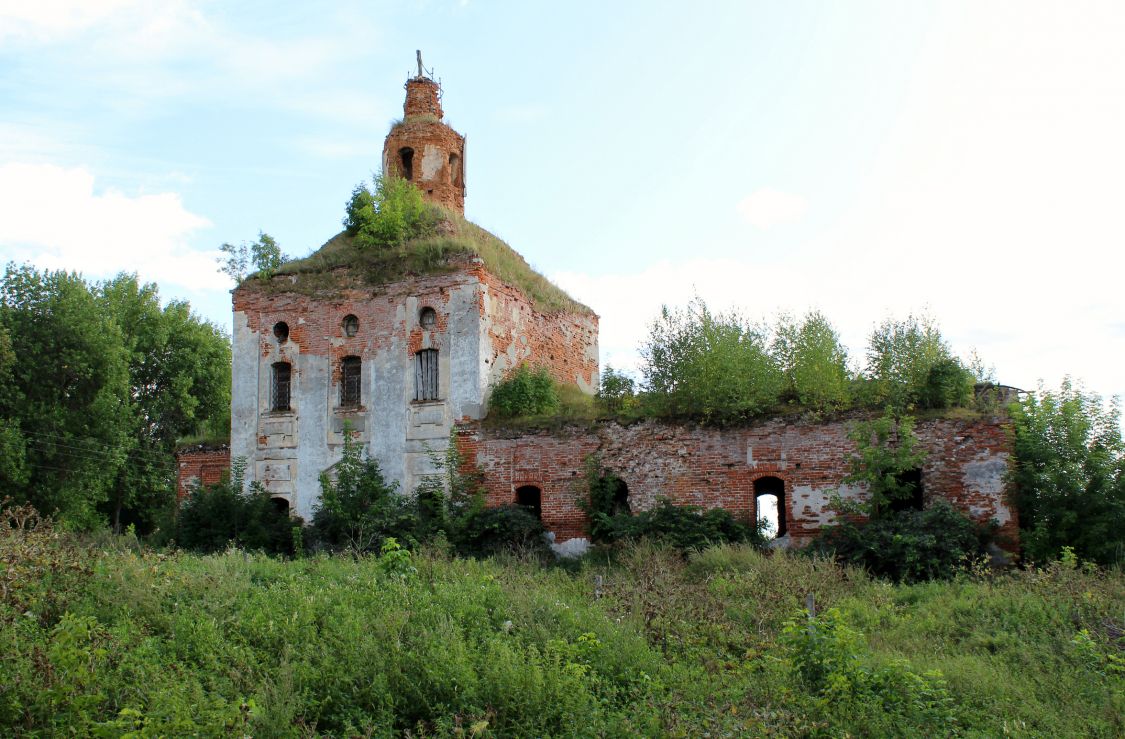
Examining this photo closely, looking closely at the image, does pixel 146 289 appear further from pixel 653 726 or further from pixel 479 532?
pixel 653 726

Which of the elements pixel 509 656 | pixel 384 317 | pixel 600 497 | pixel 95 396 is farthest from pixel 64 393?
pixel 509 656

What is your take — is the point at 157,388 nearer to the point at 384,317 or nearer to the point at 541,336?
the point at 384,317

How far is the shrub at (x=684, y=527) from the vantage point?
1805 centimetres

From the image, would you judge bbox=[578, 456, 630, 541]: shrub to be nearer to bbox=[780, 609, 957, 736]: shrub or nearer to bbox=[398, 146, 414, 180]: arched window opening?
bbox=[780, 609, 957, 736]: shrub

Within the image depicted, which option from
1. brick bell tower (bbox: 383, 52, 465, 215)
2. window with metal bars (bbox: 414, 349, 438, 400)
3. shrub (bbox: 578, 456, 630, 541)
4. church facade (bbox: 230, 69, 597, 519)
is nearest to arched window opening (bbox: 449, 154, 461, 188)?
brick bell tower (bbox: 383, 52, 465, 215)

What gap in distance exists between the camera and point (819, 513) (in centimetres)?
1798

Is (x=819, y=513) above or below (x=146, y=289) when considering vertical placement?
below

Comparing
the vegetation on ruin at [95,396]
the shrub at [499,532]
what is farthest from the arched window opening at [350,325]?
the vegetation on ruin at [95,396]

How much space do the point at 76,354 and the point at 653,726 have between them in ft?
88.5

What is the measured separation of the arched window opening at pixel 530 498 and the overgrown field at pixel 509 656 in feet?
24.2

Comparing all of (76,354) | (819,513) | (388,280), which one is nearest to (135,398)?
(76,354)

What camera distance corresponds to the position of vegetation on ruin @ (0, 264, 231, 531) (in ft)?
95.6

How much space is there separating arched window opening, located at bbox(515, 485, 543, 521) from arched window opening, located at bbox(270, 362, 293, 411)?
6.09 m

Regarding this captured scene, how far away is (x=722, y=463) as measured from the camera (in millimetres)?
18969
